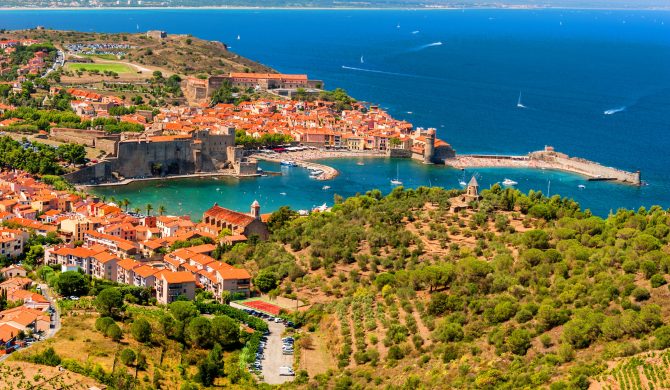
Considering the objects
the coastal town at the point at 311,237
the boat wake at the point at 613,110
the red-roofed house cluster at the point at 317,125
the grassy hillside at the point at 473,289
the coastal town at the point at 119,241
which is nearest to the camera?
the grassy hillside at the point at 473,289

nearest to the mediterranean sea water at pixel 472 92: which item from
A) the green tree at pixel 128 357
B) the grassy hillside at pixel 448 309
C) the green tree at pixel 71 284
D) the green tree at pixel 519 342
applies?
the grassy hillside at pixel 448 309

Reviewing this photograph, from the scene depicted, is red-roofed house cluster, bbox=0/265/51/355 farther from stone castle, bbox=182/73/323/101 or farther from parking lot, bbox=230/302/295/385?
stone castle, bbox=182/73/323/101

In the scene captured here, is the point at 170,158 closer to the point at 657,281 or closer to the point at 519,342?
the point at 657,281

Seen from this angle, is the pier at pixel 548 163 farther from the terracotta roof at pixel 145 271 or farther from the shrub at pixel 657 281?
the shrub at pixel 657 281

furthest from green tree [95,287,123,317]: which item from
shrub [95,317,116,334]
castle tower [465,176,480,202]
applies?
castle tower [465,176,480,202]

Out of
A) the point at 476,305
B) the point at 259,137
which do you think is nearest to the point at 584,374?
the point at 476,305

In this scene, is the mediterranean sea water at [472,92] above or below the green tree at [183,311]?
above
